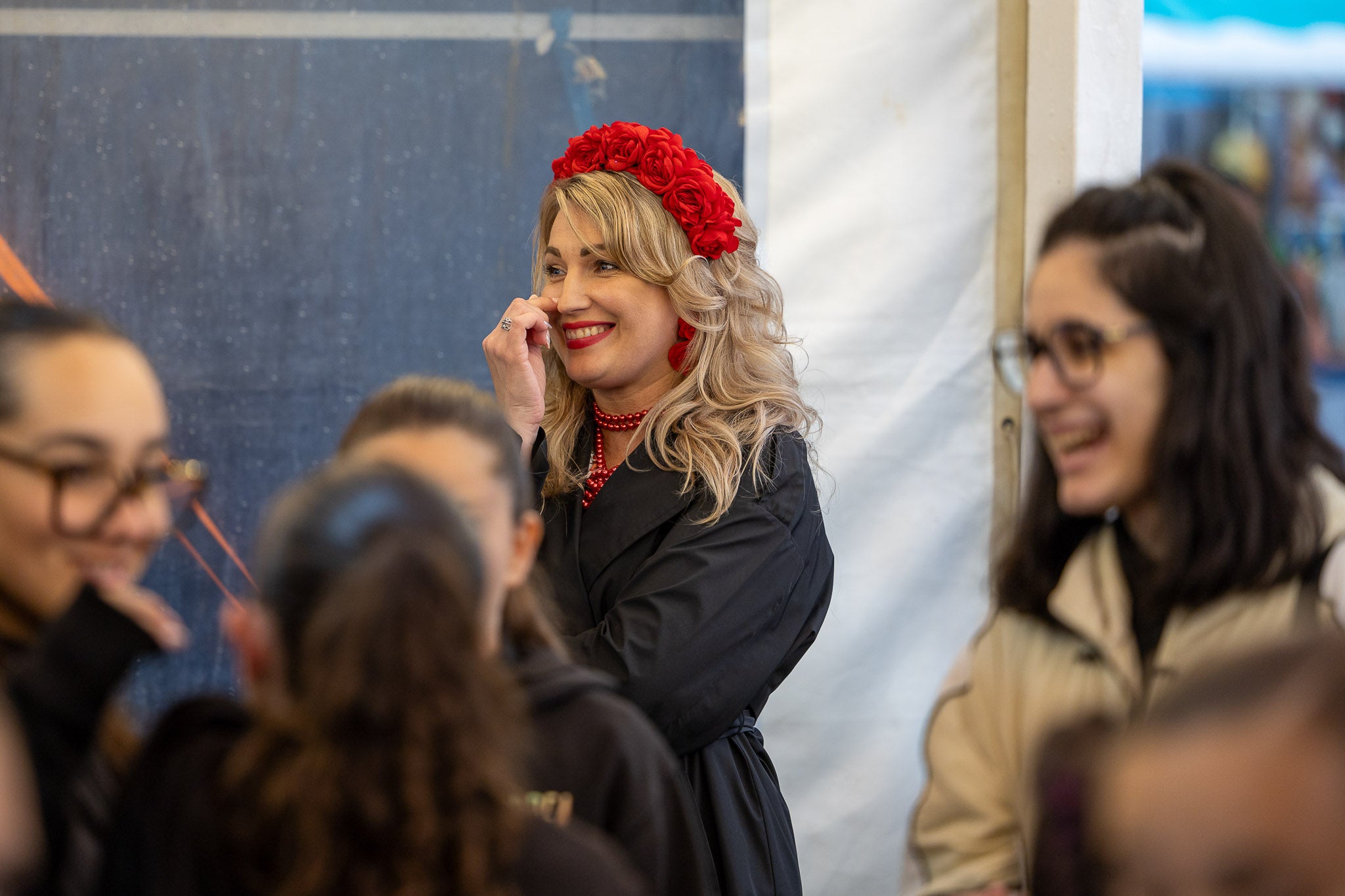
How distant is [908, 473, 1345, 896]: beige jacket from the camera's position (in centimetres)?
118

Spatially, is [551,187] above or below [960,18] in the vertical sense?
below

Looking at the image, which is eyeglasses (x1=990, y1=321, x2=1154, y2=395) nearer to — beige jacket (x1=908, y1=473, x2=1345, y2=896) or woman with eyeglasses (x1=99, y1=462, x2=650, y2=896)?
beige jacket (x1=908, y1=473, x2=1345, y2=896)

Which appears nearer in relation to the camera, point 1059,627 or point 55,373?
point 55,373

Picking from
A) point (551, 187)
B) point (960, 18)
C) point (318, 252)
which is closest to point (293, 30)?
point (318, 252)

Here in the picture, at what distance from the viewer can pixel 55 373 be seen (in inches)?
41.7

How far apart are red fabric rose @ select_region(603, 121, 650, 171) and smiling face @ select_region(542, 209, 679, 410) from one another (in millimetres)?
109

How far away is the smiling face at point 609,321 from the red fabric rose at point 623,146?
0.11 meters

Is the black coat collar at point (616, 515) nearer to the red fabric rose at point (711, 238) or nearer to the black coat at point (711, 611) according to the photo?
the black coat at point (711, 611)

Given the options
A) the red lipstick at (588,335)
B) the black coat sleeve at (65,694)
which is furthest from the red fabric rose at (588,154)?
the black coat sleeve at (65,694)

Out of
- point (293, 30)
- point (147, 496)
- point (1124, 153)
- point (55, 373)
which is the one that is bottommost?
point (147, 496)

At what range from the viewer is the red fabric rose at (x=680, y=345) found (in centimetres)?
204

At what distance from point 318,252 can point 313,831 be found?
1.79m

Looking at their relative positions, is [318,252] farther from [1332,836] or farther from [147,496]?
[1332,836]

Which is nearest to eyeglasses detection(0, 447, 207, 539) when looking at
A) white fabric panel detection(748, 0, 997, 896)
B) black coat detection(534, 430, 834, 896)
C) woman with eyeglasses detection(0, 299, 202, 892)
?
woman with eyeglasses detection(0, 299, 202, 892)
